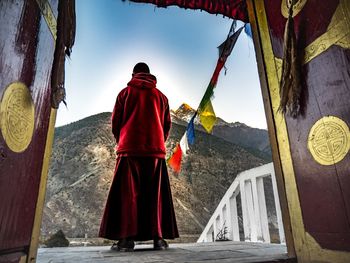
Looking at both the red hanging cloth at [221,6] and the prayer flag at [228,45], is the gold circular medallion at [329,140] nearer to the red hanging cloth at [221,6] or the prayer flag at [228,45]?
the red hanging cloth at [221,6]

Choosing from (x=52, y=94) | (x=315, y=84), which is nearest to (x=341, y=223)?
(x=315, y=84)

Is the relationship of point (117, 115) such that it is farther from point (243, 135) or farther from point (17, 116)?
point (243, 135)

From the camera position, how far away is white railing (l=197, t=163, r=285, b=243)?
3.04 metres

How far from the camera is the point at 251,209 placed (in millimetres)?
3367

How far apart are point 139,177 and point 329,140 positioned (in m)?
1.61

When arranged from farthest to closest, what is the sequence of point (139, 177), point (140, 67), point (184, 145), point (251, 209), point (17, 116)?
point (184, 145) < point (251, 209) < point (140, 67) < point (139, 177) < point (17, 116)

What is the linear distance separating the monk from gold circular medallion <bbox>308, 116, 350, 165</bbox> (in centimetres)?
142

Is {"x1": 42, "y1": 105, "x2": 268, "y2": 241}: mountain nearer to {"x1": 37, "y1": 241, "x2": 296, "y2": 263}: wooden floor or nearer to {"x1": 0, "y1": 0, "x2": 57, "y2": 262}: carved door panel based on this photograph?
{"x1": 37, "y1": 241, "x2": 296, "y2": 263}: wooden floor

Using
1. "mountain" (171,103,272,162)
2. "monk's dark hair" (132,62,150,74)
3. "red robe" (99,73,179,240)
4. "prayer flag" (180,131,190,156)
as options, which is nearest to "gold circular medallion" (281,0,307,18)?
"red robe" (99,73,179,240)

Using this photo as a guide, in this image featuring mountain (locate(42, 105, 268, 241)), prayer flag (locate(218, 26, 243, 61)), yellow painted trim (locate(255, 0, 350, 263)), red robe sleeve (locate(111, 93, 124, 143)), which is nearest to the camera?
yellow painted trim (locate(255, 0, 350, 263))

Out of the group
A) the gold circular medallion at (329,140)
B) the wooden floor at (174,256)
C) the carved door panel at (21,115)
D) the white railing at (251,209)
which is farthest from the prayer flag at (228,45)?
the carved door panel at (21,115)

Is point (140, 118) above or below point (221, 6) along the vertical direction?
below

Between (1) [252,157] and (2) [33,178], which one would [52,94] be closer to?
(2) [33,178]

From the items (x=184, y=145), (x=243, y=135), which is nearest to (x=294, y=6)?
(x=184, y=145)
